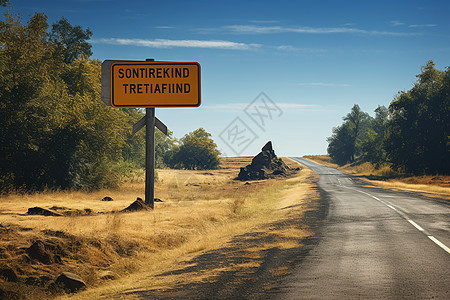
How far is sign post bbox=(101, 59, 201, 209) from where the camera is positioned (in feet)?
59.6

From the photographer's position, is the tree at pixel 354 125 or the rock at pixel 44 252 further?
the tree at pixel 354 125

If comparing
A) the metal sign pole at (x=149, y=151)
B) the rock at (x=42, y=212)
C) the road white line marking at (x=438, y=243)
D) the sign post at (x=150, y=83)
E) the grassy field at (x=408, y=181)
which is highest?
the sign post at (x=150, y=83)

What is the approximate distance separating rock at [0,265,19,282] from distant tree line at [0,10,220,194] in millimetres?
17714

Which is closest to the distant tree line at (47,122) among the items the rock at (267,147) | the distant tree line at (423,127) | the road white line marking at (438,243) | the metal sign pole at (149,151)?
the metal sign pole at (149,151)

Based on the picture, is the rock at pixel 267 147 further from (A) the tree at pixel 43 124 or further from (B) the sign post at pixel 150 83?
(B) the sign post at pixel 150 83

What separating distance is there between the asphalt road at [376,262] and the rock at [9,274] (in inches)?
227

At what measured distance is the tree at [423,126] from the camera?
176 ft

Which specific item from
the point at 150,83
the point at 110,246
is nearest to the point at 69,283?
the point at 110,246

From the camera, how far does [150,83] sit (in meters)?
18.3

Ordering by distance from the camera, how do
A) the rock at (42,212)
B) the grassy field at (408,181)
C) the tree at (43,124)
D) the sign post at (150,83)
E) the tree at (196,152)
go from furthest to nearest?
the tree at (196,152)
the grassy field at (408,181)
the tree at (43,124)
the sign post at (150,83)
the rock at (42,212)

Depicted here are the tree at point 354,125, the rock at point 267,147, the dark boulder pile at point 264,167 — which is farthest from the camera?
the tree at point 354,125

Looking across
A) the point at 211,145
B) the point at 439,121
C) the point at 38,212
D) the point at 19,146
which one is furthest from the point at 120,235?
the point at 211,145

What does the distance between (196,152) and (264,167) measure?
1073 inches

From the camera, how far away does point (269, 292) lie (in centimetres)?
608
